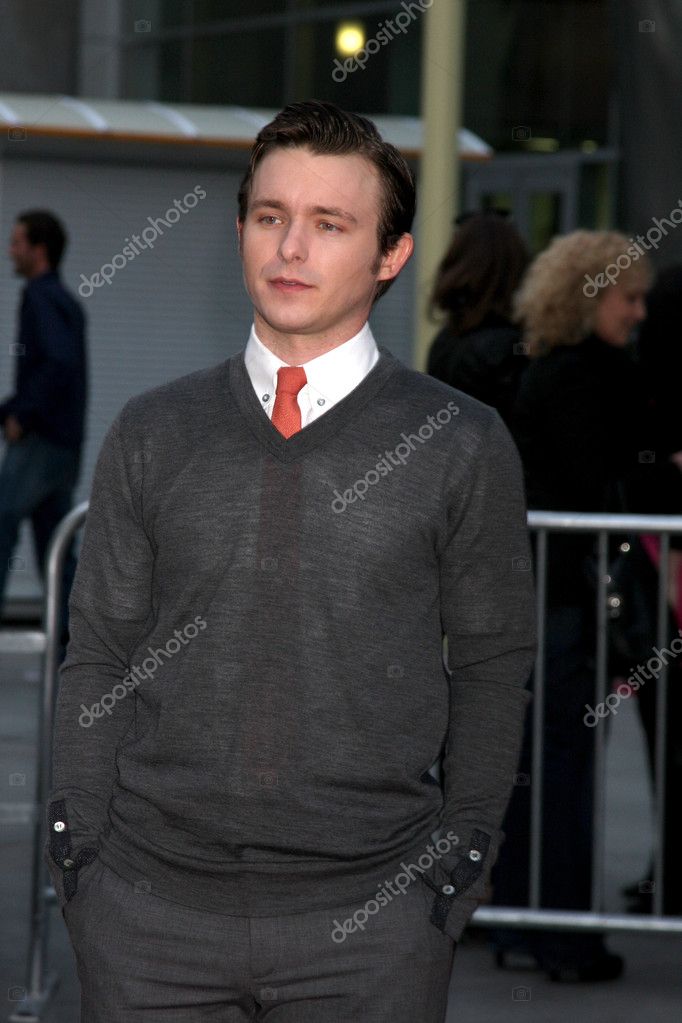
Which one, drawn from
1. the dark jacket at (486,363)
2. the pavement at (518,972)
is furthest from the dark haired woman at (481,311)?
the pavement at (518,972)

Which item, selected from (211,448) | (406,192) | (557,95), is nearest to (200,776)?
(211,448)

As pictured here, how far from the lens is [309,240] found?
2.38 meters

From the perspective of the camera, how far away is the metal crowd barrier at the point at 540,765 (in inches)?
182

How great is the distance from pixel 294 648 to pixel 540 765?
3.00 metres

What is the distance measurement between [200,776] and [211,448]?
1.40 feet

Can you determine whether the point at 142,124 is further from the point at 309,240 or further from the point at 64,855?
the point at 64,855

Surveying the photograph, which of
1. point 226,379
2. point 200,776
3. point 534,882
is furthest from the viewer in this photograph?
point 534,882

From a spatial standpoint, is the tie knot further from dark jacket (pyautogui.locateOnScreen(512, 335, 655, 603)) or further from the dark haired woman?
the dark haired woman

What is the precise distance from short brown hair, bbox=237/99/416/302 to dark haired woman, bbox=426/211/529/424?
2.74m

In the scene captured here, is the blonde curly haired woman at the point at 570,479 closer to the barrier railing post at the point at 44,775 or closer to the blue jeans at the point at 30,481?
the barrier railing post at the point at 44,775

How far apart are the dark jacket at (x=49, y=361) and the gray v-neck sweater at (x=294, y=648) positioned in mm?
6796

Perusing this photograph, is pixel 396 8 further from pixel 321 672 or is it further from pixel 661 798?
pixel 321 672

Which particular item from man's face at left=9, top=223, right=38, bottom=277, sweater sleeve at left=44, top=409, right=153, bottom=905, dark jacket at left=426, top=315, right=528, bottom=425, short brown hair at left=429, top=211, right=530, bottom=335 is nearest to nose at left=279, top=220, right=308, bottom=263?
sweater sleeve at left=44, top=409, right=153, bottom=905

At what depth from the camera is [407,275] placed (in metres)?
11.7
